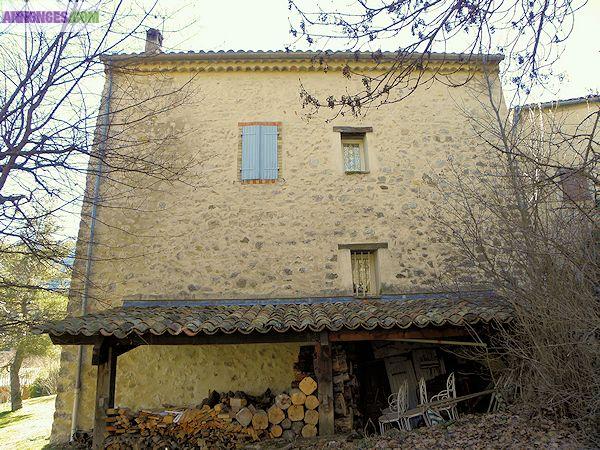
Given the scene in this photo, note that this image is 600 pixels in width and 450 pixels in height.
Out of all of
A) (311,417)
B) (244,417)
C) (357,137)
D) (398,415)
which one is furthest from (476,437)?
(357,137)

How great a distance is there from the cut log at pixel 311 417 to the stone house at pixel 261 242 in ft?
0.68

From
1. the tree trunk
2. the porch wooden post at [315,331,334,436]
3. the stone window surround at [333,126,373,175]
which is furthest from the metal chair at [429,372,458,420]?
the tree trunk

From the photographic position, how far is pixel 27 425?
11.9m

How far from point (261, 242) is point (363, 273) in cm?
209

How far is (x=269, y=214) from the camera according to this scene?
27.0 ft

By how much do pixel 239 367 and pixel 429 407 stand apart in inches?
125

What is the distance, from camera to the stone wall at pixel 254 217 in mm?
7227

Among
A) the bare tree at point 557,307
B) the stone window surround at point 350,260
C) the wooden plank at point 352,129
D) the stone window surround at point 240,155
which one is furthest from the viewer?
the wooden plank at point 352,129

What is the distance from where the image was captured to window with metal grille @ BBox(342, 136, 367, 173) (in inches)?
348

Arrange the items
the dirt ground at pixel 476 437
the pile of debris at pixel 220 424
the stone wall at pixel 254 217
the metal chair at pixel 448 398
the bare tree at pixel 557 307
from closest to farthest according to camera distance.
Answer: the dirt ground at pixel 476 437, the bare tree at pixel 557 307, the pile of debris at pixel 220 424, the metal chair at pixel 448 398, the stone wall at pixel 254 217

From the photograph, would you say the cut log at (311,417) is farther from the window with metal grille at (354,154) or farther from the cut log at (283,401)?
the window with metal grille at (354,154)

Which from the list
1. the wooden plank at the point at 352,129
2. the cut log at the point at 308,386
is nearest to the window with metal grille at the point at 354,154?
the wooden plank at the point at 352,129

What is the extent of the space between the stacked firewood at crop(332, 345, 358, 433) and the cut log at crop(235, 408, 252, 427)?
4.19ft

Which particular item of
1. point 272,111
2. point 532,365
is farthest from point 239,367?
point 272,111
